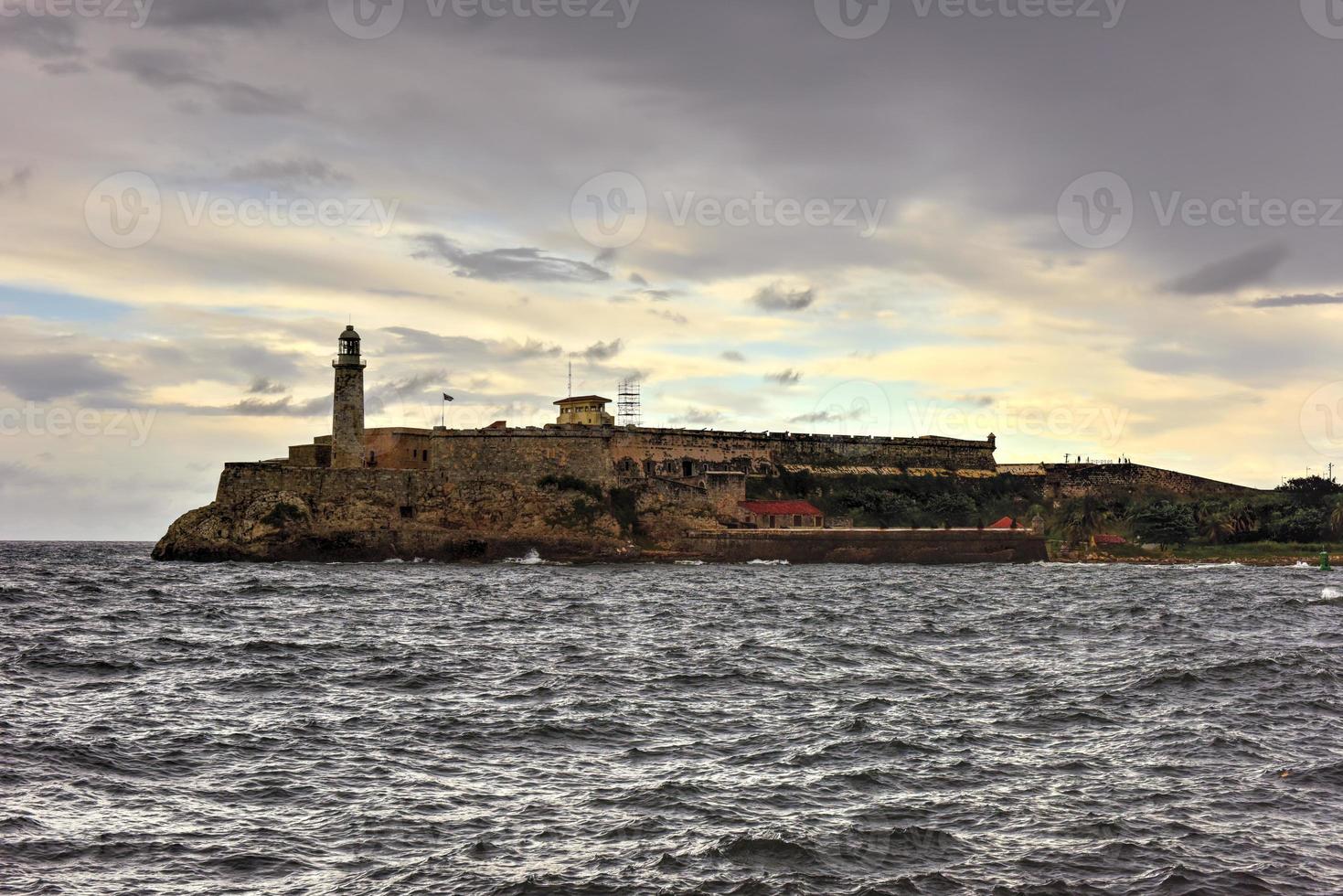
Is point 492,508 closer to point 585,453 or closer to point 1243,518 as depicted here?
point 585,453

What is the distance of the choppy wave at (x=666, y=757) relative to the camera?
11.9 meters

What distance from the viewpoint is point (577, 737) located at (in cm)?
1794

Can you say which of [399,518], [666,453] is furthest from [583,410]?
[399,518]

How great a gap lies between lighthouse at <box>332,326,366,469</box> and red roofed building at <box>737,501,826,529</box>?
25494 millimetres

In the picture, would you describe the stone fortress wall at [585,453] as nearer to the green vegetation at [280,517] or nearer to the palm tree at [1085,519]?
the green vegetation at [280,517]

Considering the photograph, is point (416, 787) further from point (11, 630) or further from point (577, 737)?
point (11, 630)

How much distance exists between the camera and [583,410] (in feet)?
301

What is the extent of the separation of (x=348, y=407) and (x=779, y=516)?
96.6ft

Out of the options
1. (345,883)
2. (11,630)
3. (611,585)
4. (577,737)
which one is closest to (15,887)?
(345,883)

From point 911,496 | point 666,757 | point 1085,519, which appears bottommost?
point 666,757

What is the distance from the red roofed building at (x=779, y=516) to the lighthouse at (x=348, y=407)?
25.5m

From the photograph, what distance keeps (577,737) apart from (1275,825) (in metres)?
9.46

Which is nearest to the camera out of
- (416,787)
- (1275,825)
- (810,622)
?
(1275,825)

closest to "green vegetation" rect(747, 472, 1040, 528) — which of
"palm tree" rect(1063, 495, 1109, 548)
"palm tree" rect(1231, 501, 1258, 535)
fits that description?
"palm tree" rect(1063, 495, 1109, 548)
